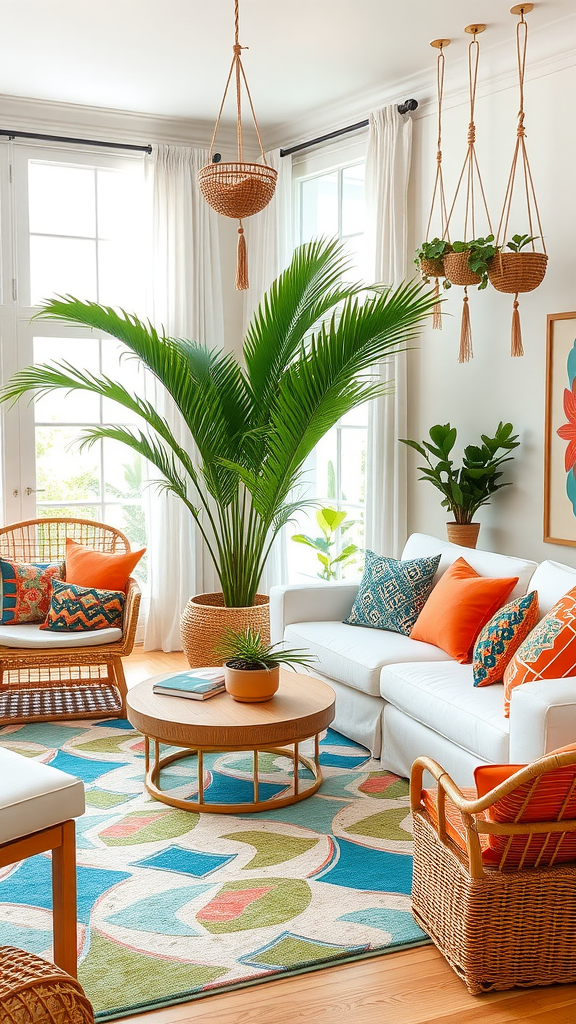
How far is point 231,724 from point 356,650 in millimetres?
896

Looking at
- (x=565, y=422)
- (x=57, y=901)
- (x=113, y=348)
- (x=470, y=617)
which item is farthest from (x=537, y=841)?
(x=113, y=348)

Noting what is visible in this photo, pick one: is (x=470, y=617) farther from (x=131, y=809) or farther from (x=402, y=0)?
(x=402, y=0)

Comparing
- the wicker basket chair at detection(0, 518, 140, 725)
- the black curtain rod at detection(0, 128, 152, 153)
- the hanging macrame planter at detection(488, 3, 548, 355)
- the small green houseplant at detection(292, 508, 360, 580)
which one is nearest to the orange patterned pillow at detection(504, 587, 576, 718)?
the hanging macrame planter at detection(488, 3, 548, 355)

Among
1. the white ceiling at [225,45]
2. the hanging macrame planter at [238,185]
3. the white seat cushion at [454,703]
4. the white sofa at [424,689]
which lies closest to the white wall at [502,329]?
the white ceiling at [225,45]

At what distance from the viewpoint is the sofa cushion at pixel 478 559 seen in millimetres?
3768

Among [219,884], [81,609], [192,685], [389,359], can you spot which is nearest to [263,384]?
[389,359]

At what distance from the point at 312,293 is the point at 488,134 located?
106cm

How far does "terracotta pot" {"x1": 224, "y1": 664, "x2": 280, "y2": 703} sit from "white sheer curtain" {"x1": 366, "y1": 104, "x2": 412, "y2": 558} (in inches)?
64.7

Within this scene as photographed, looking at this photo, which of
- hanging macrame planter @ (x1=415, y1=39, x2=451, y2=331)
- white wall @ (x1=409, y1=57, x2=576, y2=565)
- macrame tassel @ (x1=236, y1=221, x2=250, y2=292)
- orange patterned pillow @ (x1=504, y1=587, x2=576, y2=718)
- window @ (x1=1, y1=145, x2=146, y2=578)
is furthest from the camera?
window @ (x1=1, y1=145, x2=146, y2=578)

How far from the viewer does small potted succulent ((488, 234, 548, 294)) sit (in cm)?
385

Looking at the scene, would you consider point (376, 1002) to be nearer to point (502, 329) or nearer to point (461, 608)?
point (461, 608)

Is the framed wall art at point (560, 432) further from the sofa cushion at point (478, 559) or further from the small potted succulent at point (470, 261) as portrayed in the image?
the small potted succulent at point (470, 261)

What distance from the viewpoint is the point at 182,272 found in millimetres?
5645

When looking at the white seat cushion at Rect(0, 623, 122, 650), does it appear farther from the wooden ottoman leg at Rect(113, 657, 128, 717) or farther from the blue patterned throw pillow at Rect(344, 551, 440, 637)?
the blue patterned throw pillow at Rect(344, 551, 440, 637)
